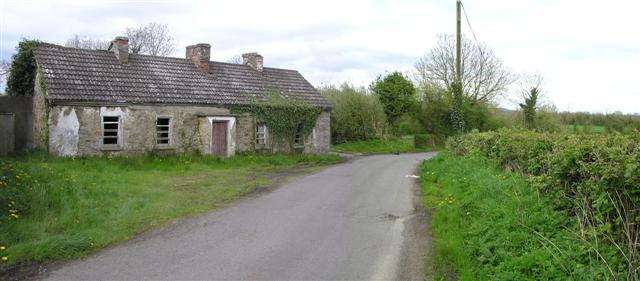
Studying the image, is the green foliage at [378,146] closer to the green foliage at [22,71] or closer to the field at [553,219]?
the green foliage at [22,71]

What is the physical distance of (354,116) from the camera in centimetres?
3712

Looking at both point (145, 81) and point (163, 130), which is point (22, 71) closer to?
point (145, 81)

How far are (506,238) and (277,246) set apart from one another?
12.0 ft

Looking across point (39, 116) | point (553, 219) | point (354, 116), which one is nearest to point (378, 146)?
point (354, 116)

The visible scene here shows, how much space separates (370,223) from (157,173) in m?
10.6

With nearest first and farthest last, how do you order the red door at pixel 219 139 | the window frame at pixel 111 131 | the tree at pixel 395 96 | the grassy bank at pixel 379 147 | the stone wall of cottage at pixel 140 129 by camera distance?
the stone wall of cottage at pixel 140 129 < the window frame at pixel 111 131 < the red door at pixel 219 139 < the grassy bank at pixel 379 147 < the tree at pixel 395 96

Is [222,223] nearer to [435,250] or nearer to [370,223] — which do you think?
[370,223]

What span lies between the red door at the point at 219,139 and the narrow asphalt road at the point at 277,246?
1165cm

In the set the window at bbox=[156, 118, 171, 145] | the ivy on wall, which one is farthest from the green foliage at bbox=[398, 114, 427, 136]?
A: the window at bbox=[156, 118, 171, 145]

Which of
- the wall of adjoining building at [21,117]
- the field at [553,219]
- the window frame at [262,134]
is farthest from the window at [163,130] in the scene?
the field at [553,219]

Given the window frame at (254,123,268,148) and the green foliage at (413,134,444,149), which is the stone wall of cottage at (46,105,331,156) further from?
the green foliage at (413,134,444,149)

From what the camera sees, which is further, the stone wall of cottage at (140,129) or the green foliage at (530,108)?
the green foliage at (530,108)

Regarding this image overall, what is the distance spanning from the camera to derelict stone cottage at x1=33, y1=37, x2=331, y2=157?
20.3 metres

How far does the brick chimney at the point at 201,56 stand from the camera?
26.6m
